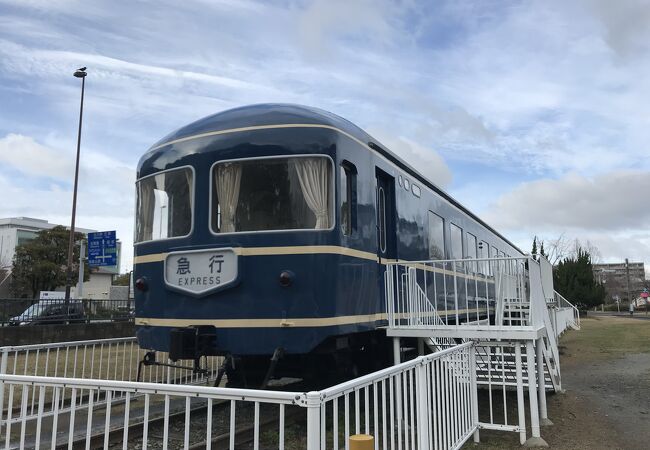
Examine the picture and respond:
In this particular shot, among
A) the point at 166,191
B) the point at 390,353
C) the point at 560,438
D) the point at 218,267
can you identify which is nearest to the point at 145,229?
the point at 166,191

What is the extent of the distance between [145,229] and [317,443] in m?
4.63

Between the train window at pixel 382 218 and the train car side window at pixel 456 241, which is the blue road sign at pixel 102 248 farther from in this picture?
the train window at pixel 382 218

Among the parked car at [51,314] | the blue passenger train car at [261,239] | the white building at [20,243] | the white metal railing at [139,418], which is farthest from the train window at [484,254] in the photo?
the white building at [20,243]

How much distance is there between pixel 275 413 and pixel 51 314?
44.5 ft

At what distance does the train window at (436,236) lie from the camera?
9.10 meters

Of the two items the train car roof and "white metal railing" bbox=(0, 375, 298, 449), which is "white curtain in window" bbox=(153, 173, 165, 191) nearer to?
the train car roof

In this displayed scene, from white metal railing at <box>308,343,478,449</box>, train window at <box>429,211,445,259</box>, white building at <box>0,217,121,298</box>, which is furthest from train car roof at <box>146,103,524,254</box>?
white building at <box>0,217,121,298</box>

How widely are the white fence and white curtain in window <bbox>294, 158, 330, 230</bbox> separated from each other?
197 cm

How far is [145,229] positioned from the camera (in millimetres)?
6816

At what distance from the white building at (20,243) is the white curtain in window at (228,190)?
3167cm

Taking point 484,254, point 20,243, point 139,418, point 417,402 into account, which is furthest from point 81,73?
point 20,243

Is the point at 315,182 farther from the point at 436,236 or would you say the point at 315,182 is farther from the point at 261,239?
the point at 436,236

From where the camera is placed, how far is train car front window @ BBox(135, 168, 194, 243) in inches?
253

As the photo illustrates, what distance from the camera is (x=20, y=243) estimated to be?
43500mm
